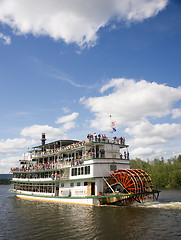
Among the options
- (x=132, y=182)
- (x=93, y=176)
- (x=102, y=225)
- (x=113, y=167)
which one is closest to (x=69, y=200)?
(x=93, y=176)

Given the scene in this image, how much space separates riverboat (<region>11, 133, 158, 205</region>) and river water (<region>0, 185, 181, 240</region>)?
2.00 metres

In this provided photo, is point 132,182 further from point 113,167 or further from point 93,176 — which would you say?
point 93,176

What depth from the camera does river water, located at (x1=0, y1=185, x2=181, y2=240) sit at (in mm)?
13641

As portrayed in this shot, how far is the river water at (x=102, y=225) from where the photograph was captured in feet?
44.8

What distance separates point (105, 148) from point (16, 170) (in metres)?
20.5

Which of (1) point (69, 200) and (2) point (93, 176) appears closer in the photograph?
(2) point (93, 176)

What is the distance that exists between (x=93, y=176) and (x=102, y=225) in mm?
7745

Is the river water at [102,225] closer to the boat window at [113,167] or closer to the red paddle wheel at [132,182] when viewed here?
the red paddle wheel at [132,182]

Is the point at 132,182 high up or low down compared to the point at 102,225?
up

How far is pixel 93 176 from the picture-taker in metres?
23.3

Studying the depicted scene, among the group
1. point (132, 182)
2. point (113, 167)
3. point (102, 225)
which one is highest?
point (113, 167)

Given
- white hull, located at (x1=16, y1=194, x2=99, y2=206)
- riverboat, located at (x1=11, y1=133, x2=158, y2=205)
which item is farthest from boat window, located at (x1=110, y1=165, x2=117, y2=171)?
white hull, located at (x1=16, y1=194, x2=99, y2=206)

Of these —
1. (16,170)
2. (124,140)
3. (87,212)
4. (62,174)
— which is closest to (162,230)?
(87,212)

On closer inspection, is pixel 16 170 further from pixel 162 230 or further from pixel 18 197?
pixel 162 230
